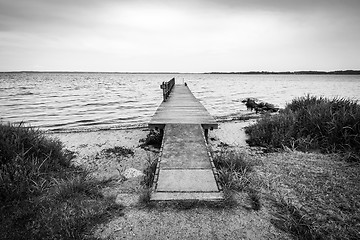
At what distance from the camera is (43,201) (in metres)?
3.42

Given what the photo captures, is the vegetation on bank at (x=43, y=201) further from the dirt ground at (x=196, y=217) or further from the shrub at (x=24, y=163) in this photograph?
the dirt ground at (x=196, y=217)

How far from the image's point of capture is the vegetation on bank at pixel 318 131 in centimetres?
599

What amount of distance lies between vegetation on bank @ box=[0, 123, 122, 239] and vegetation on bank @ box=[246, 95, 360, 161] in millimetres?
5175

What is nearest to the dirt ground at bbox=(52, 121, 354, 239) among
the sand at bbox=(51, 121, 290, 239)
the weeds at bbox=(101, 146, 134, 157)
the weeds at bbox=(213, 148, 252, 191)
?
the sand at bbox=(51, 121, 290, 239)

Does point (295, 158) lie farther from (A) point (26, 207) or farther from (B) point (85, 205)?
(A) point (26, 207)

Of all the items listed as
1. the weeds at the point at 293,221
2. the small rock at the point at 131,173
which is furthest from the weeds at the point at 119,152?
the weeds at the point at 293,221

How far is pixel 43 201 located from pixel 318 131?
23.3 feet

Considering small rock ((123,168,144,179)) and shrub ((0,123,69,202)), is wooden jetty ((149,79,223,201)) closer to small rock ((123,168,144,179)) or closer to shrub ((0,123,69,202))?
small rock ((123,168,144,179))

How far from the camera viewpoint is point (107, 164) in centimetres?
606

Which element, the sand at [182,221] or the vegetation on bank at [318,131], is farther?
the vegetation on bank at [318,131]

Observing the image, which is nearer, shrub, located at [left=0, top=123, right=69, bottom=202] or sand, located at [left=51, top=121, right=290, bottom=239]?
sand, located at [left=51, top=121, right=290, bottom=239]

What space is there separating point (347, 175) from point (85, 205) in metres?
4.93

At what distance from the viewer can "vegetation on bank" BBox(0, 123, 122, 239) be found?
2887mm

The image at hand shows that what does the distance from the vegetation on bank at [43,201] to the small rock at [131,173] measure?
70 cm
